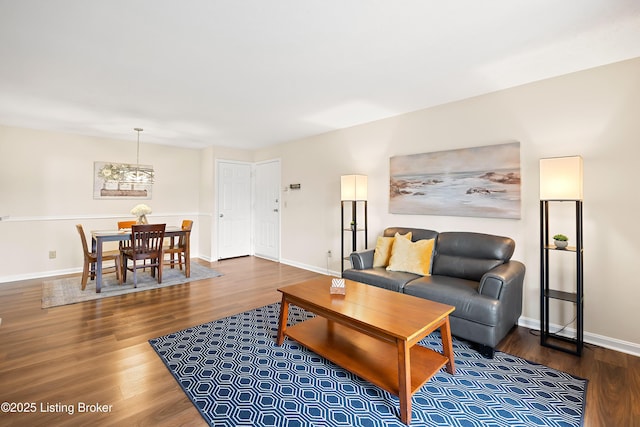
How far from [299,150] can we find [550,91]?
11.9 ft

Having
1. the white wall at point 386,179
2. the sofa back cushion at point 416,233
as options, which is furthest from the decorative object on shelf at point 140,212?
the sofa back cushion at point 416,233

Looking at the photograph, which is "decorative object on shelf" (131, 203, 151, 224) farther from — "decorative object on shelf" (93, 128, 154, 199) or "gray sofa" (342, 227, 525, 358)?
"gray sofa" (342, 227, 525, 358)

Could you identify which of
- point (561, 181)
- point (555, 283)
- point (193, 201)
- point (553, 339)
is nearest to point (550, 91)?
point (561, 181)

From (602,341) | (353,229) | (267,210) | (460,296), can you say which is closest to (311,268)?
(353,229)

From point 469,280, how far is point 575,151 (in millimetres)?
1469

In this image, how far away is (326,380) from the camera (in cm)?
→ 202

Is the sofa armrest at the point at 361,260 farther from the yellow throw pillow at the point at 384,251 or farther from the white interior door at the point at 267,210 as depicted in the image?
the white interior door at the point at 267,210

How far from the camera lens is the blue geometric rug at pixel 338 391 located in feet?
5.49

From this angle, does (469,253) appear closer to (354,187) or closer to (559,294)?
(559,294)

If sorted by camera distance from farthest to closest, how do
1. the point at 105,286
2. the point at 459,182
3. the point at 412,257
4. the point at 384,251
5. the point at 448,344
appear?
the point at 105,286 < the point at 384,251 < the point at 459,182 < the point at 412,257 < the point at 448,344

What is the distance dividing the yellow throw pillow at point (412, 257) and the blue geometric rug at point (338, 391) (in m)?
0.82

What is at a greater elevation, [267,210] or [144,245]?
[267,210]
